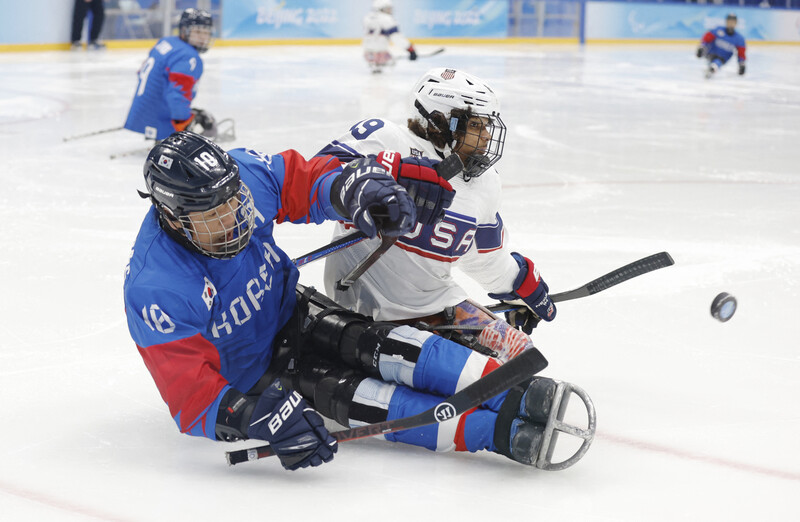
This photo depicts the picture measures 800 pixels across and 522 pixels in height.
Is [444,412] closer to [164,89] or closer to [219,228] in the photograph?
[219,228]

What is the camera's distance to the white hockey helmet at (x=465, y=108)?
2.64 m

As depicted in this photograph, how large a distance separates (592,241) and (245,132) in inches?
151

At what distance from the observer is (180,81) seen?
22.0 ft

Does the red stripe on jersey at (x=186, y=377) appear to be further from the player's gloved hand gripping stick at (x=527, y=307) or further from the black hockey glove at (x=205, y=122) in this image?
the black hockey glove at (x=205, y=122)

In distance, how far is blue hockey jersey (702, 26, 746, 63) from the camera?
552 inches

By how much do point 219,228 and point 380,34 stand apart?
446 inches

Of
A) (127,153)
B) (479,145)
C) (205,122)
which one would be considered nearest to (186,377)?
(479,145)

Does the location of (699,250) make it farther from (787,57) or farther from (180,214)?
(787,57)

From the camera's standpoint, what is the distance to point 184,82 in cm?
673

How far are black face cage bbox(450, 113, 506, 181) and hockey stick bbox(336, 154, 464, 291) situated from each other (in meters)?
0.08

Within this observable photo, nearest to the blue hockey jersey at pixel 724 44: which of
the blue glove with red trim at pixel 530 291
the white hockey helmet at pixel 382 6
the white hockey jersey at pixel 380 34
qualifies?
the white hockey jersey at pixel 380 34

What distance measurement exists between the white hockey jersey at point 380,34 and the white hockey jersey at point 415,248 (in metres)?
10.5

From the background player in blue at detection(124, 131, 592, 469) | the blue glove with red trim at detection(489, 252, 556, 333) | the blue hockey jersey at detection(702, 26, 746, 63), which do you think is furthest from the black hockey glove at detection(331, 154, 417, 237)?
the blue hockey jersey at detection(702, 26, 746, 63)

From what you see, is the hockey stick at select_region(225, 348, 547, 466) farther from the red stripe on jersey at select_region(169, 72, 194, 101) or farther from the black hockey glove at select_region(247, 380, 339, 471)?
the red stripe on jersey at select_region(169, 72, 194, 101)
